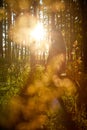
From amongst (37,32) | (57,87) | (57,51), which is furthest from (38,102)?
(37,32)

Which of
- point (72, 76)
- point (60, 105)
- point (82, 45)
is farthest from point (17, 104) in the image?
point (82, 45)


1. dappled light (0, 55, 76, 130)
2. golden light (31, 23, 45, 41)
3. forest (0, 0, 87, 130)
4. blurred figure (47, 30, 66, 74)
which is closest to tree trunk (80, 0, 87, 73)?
forest (0, 0, 87, 130)

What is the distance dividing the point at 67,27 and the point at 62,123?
10.2 feet

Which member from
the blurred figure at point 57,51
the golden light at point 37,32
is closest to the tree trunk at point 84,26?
the blurred figure at point 57,51

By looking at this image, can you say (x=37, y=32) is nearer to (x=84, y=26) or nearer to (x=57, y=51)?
(x=57, y=51)

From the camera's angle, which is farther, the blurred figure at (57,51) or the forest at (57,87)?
the blurred figure at (57,51)

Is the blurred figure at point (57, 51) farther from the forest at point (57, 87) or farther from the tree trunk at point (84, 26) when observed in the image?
the tree trunk at point (84, 26)

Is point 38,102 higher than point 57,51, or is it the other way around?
point 57,51

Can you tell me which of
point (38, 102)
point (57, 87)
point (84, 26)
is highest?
point (84, 26)

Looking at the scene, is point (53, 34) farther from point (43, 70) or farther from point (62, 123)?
point (62, 123)

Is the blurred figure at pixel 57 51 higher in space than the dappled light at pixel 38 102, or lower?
higher

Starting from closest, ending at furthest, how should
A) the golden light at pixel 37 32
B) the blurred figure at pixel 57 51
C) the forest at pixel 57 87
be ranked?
the forest at pixel 57 87, the blurred figure at pixel 57 51, the golden light at pixel 37 32

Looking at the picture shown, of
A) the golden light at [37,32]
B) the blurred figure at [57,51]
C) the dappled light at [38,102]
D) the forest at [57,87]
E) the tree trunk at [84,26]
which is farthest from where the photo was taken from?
the golden light at [37,32]

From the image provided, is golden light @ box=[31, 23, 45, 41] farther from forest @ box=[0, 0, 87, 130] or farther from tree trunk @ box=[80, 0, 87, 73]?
tree trunk @ box=[80, 0, 87, 73]
